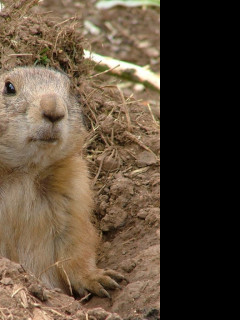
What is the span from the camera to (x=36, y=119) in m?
4.02

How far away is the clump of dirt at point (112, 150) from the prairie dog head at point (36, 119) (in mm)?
842

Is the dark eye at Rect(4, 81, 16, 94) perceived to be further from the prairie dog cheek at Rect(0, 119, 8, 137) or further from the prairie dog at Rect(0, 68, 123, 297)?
the prairie dog cheek at Rect(0, 119, 8, 137)

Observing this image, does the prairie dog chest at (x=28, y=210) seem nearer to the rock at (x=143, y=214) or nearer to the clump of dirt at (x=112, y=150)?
the clump of dirt at (x=112, y=150)

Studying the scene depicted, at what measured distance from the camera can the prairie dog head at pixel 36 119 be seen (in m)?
4.03

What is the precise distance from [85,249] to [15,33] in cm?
233

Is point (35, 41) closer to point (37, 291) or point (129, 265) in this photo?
point (129, 265)

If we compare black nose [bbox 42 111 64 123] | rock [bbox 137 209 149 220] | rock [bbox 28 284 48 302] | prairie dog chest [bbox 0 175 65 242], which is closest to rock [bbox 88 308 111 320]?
rock [bbox 28 284 48 302]

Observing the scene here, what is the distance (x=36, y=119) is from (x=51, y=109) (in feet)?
0.49

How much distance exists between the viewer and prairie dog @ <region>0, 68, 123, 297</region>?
4.28 m

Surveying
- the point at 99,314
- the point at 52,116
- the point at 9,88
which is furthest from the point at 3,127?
the point at 99,314

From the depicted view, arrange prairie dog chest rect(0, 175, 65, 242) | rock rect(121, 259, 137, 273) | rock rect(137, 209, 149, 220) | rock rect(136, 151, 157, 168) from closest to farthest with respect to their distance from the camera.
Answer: prairie dog chest rect(0, 175, 65, 242)
rock rect(121, 259, 137, 273)
rock rect(137, 209, 149, 220)
rock rect(136, 151, 157, 168)
